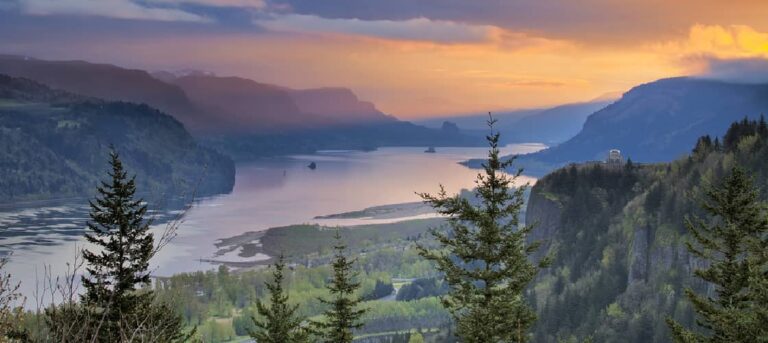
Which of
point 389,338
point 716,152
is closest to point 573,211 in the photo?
point 716,152

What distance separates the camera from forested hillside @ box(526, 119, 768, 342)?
5750 centimetres

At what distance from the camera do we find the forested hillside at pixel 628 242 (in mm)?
57500

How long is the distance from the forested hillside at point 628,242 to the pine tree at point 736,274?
120 ft

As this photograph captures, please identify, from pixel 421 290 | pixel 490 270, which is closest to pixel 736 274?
pixel 490 270

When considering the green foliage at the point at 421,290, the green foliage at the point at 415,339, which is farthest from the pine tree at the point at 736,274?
the green foliage at the point at 421,290

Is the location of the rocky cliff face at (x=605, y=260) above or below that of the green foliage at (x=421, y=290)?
above

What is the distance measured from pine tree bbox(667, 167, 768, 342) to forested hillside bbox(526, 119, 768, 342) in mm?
36674

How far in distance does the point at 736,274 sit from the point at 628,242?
58050 millimetres

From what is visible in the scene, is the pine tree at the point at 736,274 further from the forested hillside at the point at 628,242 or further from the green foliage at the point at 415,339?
the green foliage at the point at 415,339

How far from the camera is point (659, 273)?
61250mm

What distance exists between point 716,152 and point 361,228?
3596 inches

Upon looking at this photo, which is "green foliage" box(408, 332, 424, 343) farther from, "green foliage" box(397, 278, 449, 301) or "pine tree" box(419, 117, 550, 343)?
"pine tree" box(419, 117, 550, 343)

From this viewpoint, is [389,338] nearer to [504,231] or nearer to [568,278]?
[568,278]

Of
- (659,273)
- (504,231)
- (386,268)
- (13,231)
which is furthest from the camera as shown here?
(13,231)
